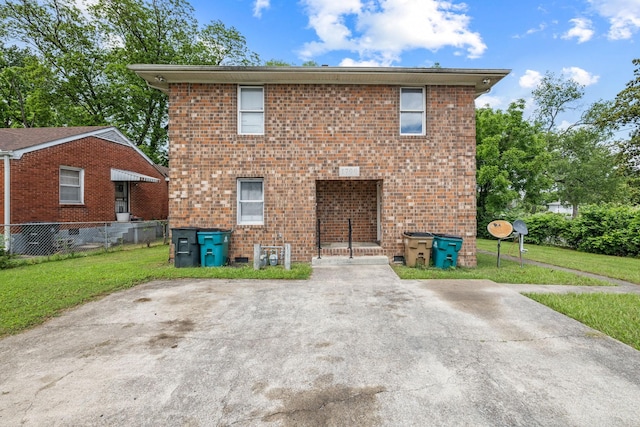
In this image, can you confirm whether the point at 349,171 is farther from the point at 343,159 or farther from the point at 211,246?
the point at 211,246

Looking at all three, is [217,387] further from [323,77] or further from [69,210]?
[69,210]

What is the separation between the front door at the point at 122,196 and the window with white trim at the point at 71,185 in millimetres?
2073

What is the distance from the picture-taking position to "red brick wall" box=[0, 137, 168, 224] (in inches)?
420

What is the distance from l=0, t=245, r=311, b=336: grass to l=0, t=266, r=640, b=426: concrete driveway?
1.61 ft

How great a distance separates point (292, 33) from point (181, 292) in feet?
60.3

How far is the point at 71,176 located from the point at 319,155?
38.3ft

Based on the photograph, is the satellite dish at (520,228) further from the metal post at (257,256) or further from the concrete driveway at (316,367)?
the metal post at (257,256)

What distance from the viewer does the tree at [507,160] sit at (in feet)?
57.6

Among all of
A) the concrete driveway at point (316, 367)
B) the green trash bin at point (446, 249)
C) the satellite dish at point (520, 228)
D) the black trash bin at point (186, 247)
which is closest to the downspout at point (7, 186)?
the black trash bin at point (186, 247)

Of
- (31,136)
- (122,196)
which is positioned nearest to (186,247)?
(122,196)

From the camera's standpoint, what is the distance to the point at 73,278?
6492 millimetres

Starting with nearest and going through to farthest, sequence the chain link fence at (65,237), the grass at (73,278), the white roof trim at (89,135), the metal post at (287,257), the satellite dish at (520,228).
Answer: the grass at (73,278)
the metal post at (287,257)
the satellite dish at (520,228)
the chain link fence at (65,237)
the white roof trim at (89,135)

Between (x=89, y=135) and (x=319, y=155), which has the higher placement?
(x=89, y=135)

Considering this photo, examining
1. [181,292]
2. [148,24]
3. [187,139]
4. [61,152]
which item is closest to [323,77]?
[187,139]
